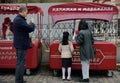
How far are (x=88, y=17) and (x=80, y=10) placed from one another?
39 cm

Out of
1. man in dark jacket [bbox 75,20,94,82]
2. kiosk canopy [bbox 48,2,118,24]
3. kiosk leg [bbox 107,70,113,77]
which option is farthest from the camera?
kiosk leg [bbox 107,70,113,77]

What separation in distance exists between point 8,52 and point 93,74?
298cm

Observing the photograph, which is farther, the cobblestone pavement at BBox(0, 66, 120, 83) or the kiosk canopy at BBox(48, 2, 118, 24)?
the kiosk canopy at BBox(48, 2, 118, 24)

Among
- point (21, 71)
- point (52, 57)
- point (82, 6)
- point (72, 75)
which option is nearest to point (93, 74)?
point (72, 75)

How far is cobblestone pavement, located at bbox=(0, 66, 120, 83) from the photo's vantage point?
10.7 meters

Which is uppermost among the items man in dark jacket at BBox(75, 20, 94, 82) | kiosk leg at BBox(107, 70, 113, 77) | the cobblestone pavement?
man in dark jacket at BBox(75, 20, 94, 82)

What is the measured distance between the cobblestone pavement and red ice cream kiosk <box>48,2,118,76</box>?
0.34 m

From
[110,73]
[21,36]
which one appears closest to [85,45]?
[110,73]

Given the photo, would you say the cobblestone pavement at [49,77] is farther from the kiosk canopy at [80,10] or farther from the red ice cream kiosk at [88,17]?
the kiosk canopy at [80,10]

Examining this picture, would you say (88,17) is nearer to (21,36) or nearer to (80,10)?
(80,10)

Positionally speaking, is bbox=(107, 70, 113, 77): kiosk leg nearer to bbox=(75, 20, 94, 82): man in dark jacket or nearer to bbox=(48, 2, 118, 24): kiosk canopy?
bbox=(75, 20, 94, 82): man in dark jacket

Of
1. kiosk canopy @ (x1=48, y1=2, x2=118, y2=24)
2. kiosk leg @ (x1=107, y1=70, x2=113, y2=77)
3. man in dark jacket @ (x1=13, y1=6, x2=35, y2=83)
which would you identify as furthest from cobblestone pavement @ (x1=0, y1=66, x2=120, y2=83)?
kiosk canopy @ (x1=48, y1=2, x2=118, y2=24)

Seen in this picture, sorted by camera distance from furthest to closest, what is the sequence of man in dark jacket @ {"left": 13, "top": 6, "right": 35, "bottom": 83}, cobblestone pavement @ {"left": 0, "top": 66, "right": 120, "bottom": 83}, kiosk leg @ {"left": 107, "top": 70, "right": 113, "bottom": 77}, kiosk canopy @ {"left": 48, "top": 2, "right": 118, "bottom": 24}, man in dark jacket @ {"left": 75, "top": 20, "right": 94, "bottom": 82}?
1. kiosk leg @ {"left": 107, "top": 70, "right": 113, "bottom": 77}
2. kiosk canopy @ {"left": 48, "top": 2, "right": 118, "bottom": 24}
3. cobblestone pavement @ {"left": 0, "top": 66, "right": 120, "bottom": 83}
4. man in dark jacket @ {"left": 75, "top": 20, "right": 94, "bottom": 82}
5. man in dark jacket @ {"left": 13, "top": 6, "right": 35, "bottom": 83}

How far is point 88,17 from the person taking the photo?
1127 cm
